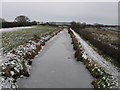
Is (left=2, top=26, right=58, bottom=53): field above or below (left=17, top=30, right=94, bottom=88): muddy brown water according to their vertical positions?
above

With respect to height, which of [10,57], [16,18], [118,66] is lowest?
[118,66]

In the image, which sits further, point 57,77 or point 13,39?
point 13,39

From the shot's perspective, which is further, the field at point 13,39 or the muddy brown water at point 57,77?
the field at point 13,39

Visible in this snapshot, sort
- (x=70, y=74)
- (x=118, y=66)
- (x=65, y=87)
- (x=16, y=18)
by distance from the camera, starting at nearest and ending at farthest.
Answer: (x=65, y=87) < (x=70, y=74) < (x=118, y=66) < (x=16, y=18)

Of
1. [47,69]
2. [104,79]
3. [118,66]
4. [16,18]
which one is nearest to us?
[104,79]

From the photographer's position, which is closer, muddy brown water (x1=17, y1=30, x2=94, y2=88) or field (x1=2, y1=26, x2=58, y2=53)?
muddy brown water (x1=17, y1=30, x2=94, y2=88)

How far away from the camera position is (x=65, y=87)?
8047 mm

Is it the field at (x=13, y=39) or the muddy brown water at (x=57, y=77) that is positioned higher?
the field at (x=13, y=39)

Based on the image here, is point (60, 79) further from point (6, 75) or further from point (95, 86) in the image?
point (6, 75)

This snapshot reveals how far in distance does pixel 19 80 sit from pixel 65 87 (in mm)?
2167

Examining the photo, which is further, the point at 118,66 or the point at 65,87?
the point at 118,66

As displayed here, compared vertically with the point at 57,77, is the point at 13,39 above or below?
above

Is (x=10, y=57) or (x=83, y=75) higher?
(x=10, y=57)

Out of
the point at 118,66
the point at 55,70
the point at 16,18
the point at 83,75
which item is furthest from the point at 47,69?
the point at 16,18
